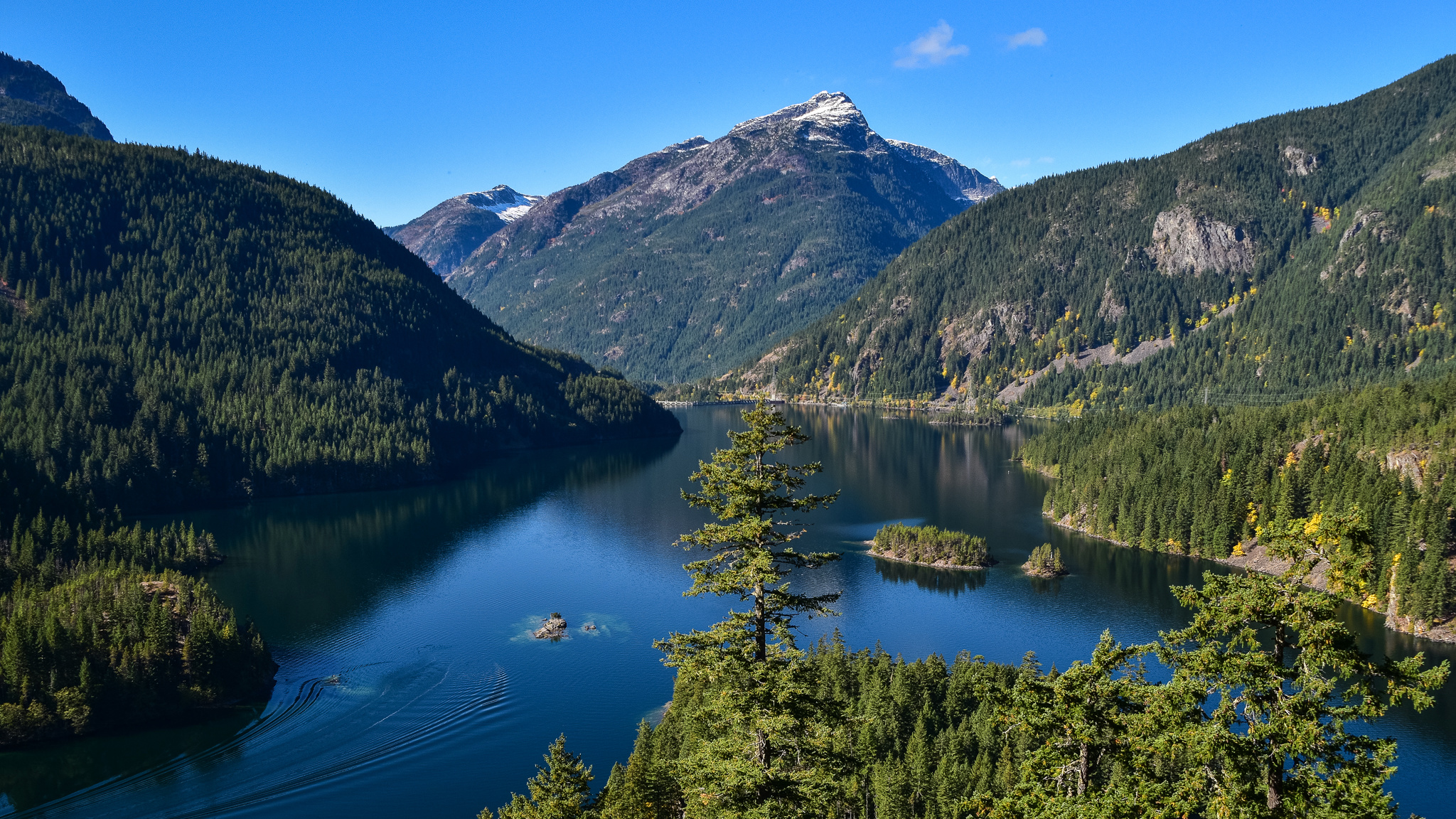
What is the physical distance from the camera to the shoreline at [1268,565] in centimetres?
9381

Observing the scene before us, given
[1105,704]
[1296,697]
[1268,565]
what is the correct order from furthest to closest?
[1268,565] → [1105,704] → [1296,697]

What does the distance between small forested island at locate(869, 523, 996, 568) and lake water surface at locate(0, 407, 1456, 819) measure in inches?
131

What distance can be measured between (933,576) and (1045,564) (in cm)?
1448

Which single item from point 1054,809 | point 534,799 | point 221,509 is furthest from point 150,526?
point 1054,809

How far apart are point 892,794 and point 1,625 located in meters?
72.5

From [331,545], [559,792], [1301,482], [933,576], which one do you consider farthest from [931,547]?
[559,792]

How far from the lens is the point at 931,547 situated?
132 metres

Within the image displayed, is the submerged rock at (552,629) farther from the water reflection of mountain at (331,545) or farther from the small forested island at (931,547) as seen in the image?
the small forested island at (931,547)

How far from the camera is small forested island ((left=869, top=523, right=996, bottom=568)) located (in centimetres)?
12875

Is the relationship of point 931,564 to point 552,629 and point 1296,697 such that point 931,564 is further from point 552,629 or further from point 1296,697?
point 1296,697

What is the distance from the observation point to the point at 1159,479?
472ft

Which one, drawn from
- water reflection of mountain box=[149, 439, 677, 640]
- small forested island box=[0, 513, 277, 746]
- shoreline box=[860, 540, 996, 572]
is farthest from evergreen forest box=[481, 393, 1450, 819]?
shoreline box=[860, 540, 996, 572]

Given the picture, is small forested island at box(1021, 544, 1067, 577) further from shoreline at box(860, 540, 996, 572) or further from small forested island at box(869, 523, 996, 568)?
small forested island at box(869, 523, 996, 568)

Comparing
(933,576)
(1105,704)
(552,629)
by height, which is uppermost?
(1105,704)
